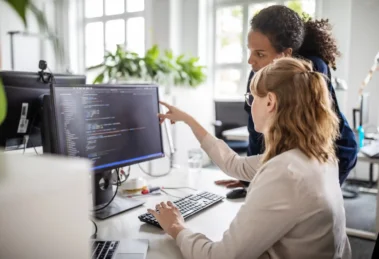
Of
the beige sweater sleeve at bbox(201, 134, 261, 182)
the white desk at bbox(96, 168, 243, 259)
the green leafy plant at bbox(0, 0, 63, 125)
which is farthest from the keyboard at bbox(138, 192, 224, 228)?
the green leafy plant at bbox(0, 0, 63, 125)

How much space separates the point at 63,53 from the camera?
0.40m

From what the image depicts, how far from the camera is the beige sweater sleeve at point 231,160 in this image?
136 cm

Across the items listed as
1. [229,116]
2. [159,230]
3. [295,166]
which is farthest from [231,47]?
[295,166]

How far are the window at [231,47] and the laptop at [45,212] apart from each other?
191 inches

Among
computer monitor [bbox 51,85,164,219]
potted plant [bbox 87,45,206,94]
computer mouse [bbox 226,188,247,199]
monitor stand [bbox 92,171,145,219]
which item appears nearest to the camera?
computer monitor [bbox 51,85,164,219]

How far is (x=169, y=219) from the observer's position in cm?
105

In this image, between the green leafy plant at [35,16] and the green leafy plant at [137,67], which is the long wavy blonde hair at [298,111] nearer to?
the green leafy plant at [35,16]

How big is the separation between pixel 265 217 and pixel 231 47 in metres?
4.79

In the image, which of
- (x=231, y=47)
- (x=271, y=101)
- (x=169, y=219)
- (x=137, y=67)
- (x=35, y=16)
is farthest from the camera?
(x=231, y=47)

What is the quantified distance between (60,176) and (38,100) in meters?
1.03

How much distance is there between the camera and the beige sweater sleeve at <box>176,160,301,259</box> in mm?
797

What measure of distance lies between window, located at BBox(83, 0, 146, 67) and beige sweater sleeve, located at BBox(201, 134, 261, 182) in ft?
13.4

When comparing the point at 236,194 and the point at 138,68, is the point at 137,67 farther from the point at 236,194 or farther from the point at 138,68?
the point at 236,194

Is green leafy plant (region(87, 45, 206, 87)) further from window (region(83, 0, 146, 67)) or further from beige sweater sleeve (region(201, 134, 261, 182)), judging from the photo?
beige sweater sleeve (region(201, 134, 261, 182))
